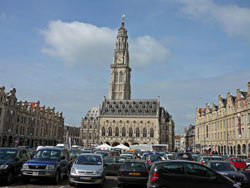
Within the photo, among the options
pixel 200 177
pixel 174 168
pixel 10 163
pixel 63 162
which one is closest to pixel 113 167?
pixel 63 162

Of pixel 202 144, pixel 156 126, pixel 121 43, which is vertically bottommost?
pixel 202 144

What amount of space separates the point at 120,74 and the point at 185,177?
3740 inches

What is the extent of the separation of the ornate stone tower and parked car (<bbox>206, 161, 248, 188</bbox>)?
85.1 m

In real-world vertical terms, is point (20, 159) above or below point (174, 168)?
below

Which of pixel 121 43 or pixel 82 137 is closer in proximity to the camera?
pixel 82 137

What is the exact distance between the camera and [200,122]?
75812mm

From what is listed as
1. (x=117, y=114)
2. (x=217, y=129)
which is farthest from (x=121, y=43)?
(x=217, y=129)

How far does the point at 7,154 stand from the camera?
13.6 m

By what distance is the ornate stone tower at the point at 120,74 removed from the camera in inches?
3981

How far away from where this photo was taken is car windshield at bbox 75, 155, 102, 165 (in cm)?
1334

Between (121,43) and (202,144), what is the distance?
56796 millimetres

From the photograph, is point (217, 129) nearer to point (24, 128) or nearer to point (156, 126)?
point (156, 126)

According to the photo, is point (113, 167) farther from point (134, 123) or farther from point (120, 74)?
point (120, 74)

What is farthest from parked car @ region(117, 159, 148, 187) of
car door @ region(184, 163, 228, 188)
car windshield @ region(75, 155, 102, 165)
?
car door @ region(184, 163, 228, 188)
